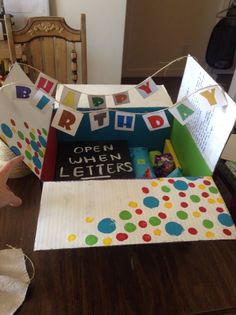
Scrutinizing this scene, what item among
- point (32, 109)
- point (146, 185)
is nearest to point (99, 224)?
point (146, 185)

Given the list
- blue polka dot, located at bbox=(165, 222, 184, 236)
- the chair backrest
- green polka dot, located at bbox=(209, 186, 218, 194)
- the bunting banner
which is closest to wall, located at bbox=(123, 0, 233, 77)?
the chair backrest

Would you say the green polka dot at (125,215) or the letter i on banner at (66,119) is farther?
the letter i on banner at (66,119)

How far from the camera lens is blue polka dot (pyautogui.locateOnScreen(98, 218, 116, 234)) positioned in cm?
50

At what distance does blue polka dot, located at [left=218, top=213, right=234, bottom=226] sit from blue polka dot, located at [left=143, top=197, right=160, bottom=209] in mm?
129

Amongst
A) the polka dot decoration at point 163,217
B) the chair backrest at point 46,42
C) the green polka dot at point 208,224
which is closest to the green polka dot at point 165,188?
the polka dot decoration at point 163,217

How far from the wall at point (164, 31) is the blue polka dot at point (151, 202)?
2.82 meters

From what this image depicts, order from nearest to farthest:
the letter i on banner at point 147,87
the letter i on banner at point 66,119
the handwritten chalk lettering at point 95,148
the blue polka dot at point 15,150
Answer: the blue polka dot at point 15,150 → the letter i on banner at point 66,119 → the letter i on banner at point 147,87 → the handwritten chalk lettering at point 95,148

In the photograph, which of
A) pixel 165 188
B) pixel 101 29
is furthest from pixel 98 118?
pixel 101 29

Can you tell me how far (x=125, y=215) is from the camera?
532 millimetres

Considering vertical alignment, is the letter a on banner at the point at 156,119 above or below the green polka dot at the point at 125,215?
above

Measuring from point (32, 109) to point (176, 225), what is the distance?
1.43 feet

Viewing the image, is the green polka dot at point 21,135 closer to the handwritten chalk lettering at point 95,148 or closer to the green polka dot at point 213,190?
the handwritten chalk lettering at point 95,148

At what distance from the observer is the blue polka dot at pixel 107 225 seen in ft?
1.64

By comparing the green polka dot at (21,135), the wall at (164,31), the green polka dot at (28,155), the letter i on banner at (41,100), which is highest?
the letter i on banner at (41,100)
